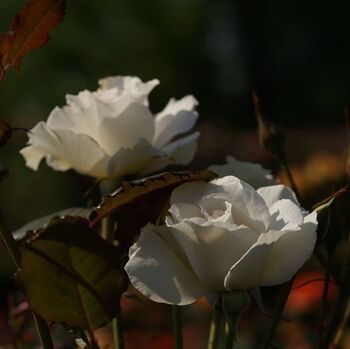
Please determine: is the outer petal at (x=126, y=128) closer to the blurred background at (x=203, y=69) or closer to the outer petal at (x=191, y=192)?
the outer petal at (x=191, y=192)

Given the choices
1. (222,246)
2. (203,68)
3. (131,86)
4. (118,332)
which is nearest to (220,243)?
(222,246)

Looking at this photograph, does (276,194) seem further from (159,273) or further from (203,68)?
(203,68)

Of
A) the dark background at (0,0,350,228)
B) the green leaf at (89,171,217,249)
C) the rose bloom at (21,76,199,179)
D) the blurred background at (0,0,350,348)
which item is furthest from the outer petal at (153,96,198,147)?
the dark background at (0,0,350,228)

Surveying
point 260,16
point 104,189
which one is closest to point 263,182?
point 104,189

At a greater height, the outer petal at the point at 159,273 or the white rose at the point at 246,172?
the outer petal at the point at 159,273

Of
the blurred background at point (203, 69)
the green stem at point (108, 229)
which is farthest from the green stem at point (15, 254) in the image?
the blurred background at point (203, 69)

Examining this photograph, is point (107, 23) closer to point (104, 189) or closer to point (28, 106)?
point (28, 106)

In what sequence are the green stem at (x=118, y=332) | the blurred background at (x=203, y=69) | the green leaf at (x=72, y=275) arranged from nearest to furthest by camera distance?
the green leaf at (x=72, y=275) < the green stem at (x=118, y=332) < the blurred background at (x=203, y=69)
